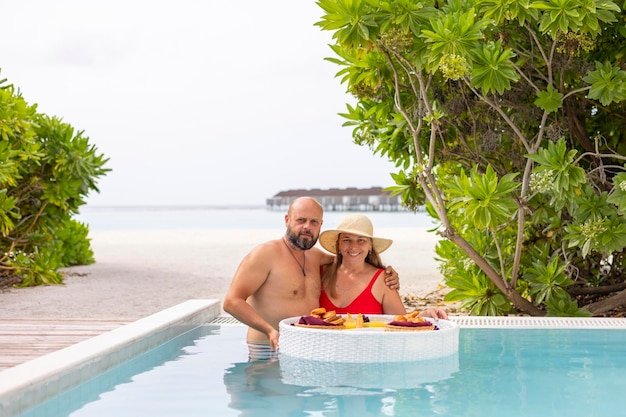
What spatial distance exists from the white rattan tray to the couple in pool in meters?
0.44

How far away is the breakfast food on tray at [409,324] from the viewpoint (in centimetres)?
392

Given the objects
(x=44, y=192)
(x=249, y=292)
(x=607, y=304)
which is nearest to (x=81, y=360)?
(x=249, y=292)

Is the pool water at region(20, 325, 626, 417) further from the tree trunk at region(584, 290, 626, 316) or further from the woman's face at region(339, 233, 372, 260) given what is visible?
the tree trunk at region(584, 290, 626, 316)

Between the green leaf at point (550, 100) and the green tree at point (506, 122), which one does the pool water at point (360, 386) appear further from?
the green leaf at point (550, 100)

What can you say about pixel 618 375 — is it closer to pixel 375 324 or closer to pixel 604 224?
pixel 375 324

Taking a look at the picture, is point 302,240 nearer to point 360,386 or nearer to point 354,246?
point 354,246

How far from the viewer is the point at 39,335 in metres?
5.05

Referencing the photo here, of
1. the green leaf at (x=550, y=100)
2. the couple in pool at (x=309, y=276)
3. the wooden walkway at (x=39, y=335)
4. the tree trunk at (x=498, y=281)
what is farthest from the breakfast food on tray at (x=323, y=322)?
the green leaf at (x=550, y=100)

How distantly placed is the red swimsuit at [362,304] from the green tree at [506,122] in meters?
1.05

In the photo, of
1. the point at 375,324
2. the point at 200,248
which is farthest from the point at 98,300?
the point at 200,248

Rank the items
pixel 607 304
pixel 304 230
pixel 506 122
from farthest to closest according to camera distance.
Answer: pixel 607 304 → pixel 506 122 → pixel 304 230

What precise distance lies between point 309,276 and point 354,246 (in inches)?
12.0

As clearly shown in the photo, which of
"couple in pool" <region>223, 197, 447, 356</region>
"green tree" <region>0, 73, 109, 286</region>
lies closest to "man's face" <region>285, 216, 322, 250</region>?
"couple in pool" <region>223, 197, 447, 356</region>

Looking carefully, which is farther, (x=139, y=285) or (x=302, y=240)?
(x=139, y=285)
